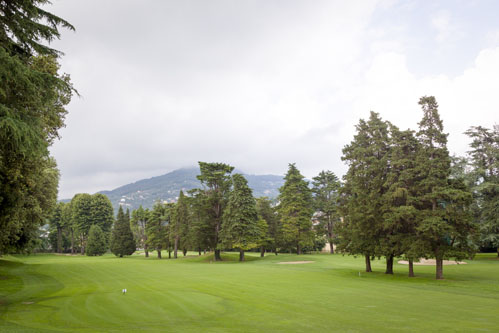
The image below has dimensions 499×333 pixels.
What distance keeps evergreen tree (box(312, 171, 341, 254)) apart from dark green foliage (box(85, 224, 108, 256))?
2151 inches

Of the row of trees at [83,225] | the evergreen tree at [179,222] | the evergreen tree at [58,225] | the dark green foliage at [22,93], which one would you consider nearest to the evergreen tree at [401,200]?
the dark green foliage at [22,93]

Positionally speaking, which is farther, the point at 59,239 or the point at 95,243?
the point at 59,239

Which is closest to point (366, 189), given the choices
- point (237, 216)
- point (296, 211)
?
point (237, 216)

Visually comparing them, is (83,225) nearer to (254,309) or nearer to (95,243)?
(95,243)

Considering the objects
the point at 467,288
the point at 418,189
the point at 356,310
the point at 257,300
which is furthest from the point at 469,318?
the point at 418,189

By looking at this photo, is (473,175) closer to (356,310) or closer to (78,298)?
(356,310)

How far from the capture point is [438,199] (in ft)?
79.7

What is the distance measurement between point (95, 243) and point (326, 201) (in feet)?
189

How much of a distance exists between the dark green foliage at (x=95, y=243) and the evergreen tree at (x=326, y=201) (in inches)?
2151

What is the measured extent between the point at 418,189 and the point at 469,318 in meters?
15.1

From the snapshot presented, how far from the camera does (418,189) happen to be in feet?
82.2

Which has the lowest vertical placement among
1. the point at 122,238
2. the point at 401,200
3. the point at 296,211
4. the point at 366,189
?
the point at 122,238

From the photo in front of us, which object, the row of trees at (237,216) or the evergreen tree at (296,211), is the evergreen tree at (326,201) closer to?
the row of trees at (237,216)

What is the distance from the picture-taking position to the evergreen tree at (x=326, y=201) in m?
62.6
